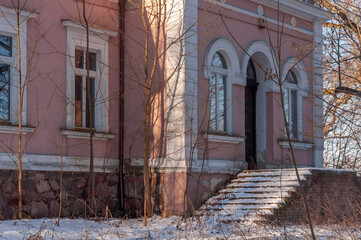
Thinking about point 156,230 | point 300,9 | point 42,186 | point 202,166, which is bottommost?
point 156,230

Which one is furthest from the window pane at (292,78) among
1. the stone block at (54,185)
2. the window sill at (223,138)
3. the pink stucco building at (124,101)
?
the stone block at (54,185)

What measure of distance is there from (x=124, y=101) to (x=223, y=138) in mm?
2250

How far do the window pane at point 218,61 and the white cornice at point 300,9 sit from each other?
1.72 metres

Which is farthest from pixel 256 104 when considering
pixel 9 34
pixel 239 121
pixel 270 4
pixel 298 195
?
pixel 9 34

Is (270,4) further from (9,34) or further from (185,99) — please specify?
(9,34)

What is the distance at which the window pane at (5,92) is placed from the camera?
11.5m

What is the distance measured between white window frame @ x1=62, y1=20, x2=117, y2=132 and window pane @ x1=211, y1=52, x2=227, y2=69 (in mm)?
2210

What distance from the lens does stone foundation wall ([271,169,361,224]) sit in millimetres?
11734

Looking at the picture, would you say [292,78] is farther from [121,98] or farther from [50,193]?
[50,193]

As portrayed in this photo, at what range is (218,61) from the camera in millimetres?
13742

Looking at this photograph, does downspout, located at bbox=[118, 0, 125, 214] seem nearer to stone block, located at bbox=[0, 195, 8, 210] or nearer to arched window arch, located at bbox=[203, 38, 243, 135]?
arched window arch, located at bbox=[203, 38, 243, 135]

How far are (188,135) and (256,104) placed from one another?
10.6 feet

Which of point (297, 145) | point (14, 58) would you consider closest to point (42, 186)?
point (14, 58)

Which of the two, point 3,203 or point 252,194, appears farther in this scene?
point 252,194
